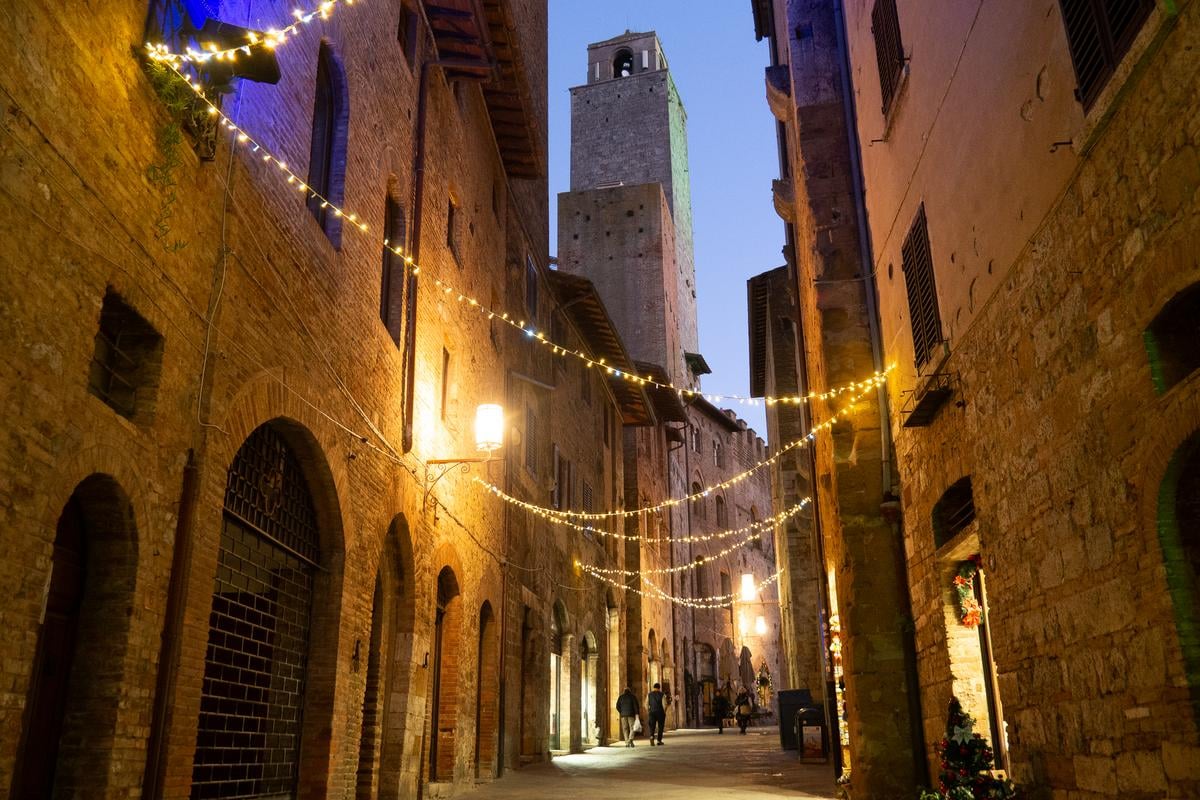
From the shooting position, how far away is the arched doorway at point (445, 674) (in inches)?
444

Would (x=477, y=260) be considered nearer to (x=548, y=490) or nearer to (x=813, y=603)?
(x=548, y=490)

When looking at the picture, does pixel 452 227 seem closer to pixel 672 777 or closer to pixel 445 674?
pixel 445 674

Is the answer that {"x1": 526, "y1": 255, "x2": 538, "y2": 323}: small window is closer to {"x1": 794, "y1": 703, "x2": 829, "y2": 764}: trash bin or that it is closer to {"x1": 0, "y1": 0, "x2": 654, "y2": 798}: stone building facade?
{"x1": 0, "y1": 0, "x2": 654, "y2": 798}: stone building facade

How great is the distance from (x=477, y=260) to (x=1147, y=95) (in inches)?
390

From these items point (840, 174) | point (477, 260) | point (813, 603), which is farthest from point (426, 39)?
point (813, 603)

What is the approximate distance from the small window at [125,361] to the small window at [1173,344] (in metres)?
5.05

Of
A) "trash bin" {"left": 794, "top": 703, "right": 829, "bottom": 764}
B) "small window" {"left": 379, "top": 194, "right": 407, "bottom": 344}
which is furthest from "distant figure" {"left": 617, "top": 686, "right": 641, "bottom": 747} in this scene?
"small window" {"left": 379, "top": 194, "right": 407, "bottom": 344}

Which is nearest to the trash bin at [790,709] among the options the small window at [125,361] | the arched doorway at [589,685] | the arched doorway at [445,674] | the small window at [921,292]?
the arched doorway at [589,685]

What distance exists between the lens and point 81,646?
5.07 meters

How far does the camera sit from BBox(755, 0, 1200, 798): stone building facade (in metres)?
4.50

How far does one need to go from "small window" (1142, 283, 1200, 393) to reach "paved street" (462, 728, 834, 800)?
692 centimetres

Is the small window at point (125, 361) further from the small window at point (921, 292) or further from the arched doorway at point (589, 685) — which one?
the arched doorway at point (589, 685)

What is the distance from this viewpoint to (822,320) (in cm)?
1080

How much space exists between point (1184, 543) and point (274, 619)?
6135 millimetres
